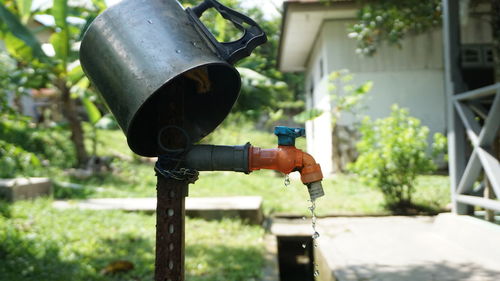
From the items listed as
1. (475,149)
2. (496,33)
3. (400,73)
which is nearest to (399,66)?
(400,73)

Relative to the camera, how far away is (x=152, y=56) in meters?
1.77

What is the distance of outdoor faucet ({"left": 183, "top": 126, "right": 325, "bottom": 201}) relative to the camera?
192 cm

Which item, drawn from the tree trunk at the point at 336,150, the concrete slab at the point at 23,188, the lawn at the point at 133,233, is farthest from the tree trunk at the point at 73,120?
the tree trunk at the point at 336,150

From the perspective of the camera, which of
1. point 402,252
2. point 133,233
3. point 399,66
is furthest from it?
point 399,66

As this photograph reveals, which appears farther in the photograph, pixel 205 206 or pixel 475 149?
pixel 205 206

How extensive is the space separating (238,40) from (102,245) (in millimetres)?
3784

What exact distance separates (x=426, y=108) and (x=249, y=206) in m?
6.25

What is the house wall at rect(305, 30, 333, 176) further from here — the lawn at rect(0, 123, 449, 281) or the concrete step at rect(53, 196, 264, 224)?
the concrete step at rect(53, 196, 264, 224)

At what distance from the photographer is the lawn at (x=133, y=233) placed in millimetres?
4184

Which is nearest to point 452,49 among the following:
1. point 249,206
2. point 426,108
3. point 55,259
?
point 249,206

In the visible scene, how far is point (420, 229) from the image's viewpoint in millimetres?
5586

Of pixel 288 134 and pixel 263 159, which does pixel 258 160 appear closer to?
pixel 263 159

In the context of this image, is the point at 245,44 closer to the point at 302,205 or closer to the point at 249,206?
the point at 249,206

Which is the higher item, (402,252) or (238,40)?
(238,40)
